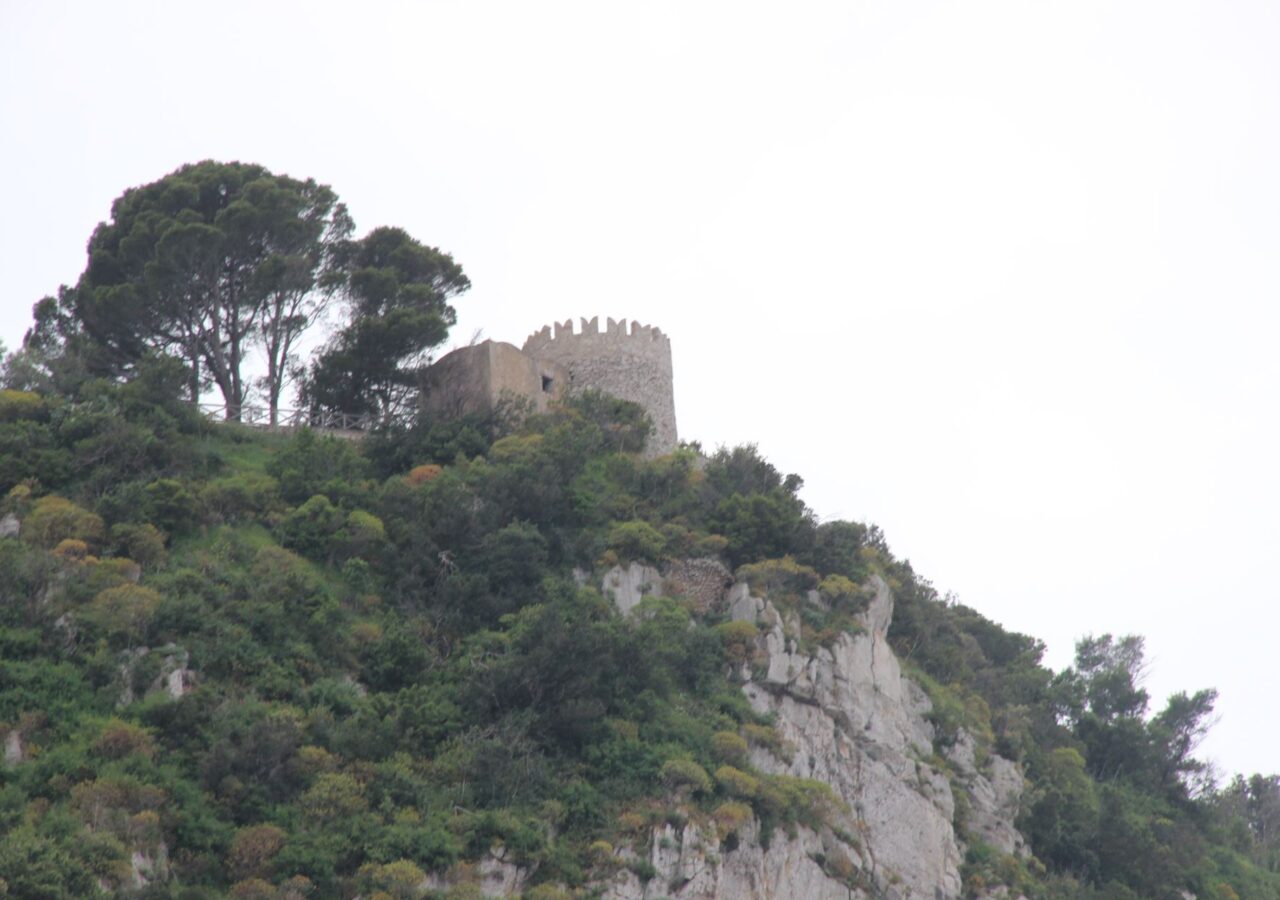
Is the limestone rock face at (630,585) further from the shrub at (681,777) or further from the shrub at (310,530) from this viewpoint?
the shrub at (310,530)

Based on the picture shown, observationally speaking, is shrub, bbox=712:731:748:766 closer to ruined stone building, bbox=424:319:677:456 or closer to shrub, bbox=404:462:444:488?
shrub, bbox=404:462:444:488

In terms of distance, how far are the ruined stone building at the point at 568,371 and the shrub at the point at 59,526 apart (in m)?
11.2

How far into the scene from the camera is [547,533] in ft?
115

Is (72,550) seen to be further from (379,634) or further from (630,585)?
(630,585)

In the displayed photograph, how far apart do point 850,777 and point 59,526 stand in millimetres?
15602

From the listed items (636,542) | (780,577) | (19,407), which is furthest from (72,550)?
(780,577)

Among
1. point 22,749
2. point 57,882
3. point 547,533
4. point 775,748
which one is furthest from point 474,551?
point 57,882

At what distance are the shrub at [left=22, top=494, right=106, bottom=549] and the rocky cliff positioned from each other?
32.9 ft

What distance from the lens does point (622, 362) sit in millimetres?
43500

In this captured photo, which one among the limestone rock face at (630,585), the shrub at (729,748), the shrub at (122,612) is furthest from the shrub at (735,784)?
the shrub at (122,612)

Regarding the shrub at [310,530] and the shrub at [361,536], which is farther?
the shrub at [361,536]

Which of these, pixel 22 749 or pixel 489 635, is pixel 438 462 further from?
pixel 22 749

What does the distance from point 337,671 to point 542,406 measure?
44.0ft

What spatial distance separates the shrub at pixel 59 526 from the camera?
30.3 m
